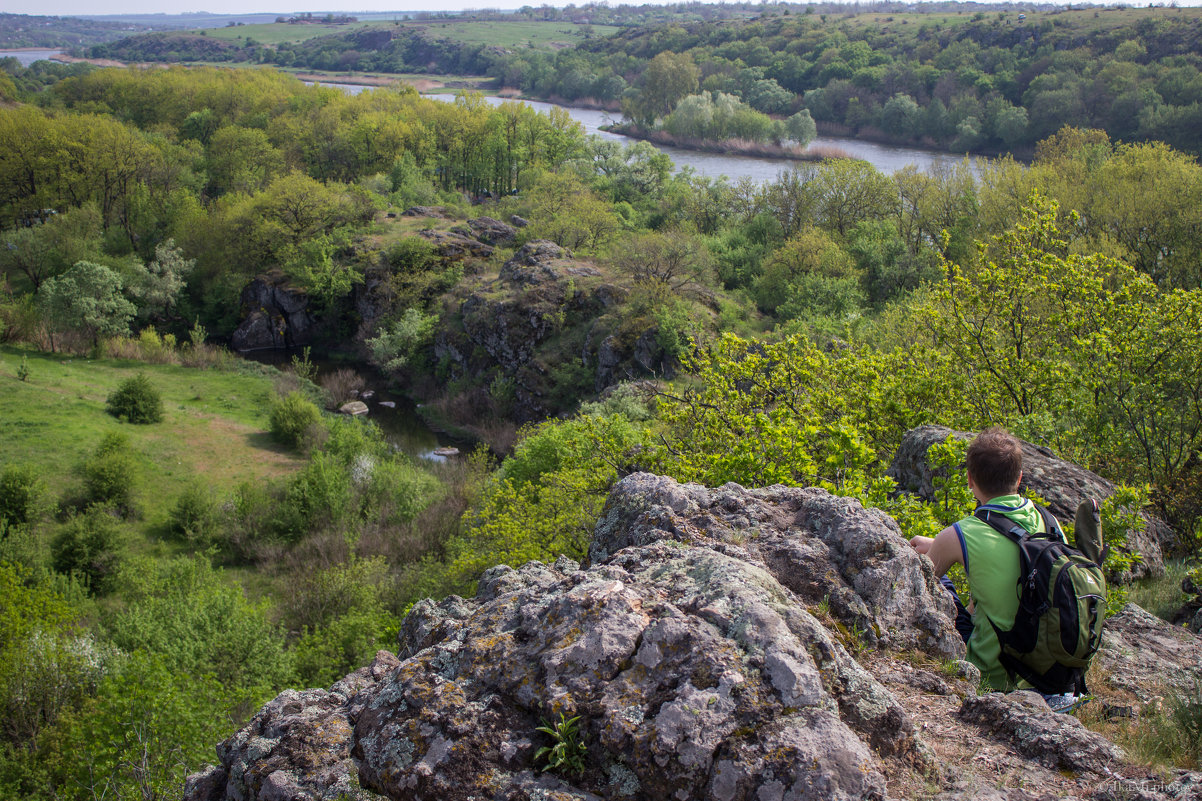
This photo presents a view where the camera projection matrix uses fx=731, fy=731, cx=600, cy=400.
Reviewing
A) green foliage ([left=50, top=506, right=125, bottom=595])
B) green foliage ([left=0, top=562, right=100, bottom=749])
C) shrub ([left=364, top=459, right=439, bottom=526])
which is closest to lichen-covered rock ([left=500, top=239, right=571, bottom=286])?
shrub ([left=364, top=459, right=439, bottom=526])

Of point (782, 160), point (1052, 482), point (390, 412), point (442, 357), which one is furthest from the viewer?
Result: point (782, 160)

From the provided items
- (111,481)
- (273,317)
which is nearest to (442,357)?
(273,317)

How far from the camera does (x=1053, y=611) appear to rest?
15.9 feet

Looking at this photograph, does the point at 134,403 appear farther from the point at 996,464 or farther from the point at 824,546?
the point at 996,464

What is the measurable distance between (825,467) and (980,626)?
5.15 meters

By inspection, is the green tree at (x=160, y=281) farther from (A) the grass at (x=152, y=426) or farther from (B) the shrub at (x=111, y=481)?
(B) the shrub at (x=111, y=481)

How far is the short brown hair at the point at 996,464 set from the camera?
17.5ft

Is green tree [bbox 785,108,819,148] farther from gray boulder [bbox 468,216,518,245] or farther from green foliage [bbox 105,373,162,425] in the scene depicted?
green foliage [bbox 105,373,162,425]

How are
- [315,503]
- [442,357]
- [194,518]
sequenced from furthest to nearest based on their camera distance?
[442,357] < [315,503] < [194,518]

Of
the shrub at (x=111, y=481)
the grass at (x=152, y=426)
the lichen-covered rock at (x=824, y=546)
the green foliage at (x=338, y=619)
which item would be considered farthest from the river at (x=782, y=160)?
the lichen-covered rock at (x=824, y=546)

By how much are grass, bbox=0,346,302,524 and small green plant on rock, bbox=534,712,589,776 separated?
3492cm

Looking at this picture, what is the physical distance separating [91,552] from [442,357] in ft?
84.5

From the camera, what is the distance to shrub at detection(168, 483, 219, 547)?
103 feet

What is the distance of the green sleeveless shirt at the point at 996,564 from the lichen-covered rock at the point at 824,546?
40 cm
